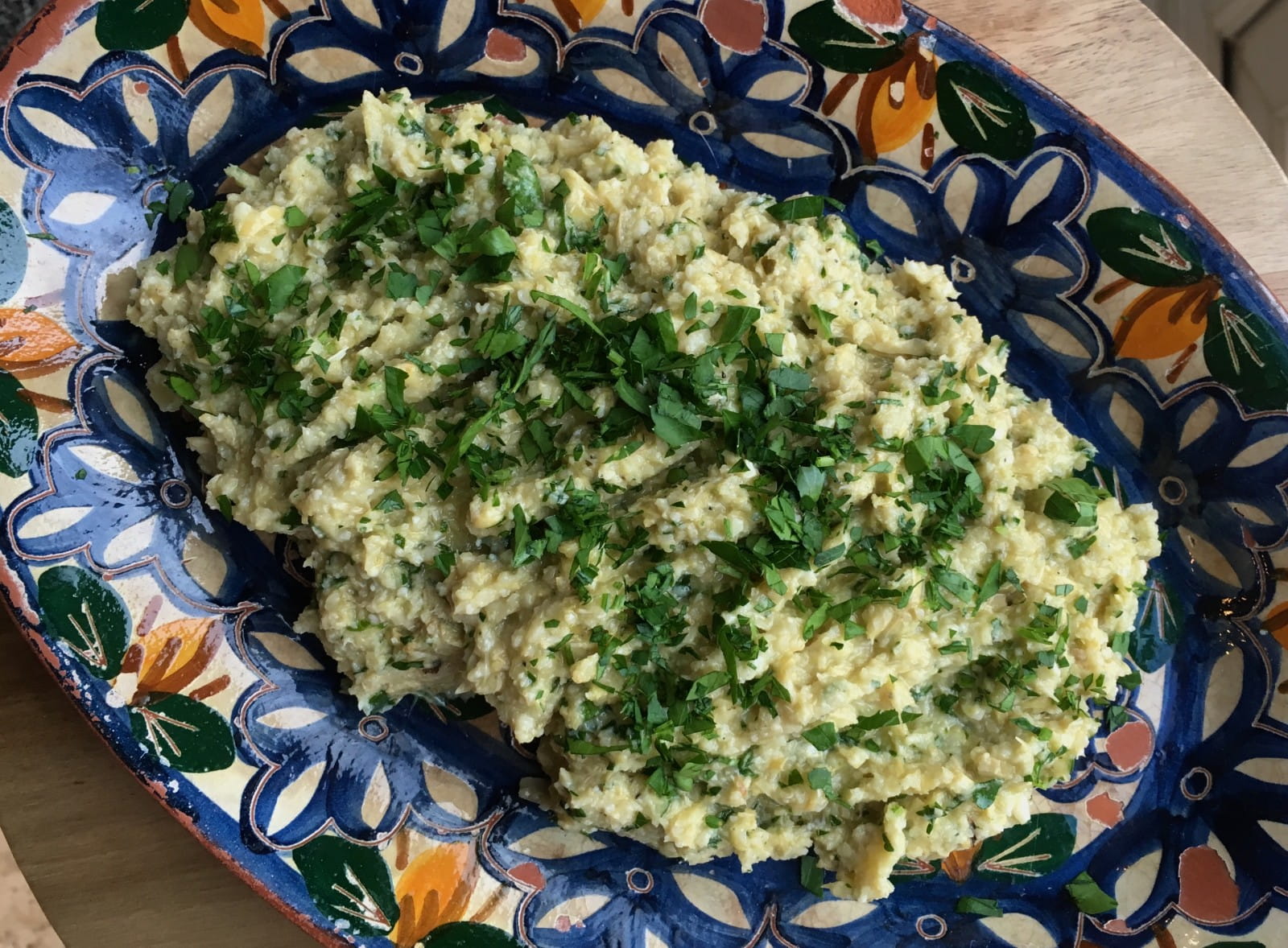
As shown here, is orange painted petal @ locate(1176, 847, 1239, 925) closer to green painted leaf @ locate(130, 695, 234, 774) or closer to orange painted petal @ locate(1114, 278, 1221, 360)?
orange painted petal @ locate(1114, 278, 1221, 360)

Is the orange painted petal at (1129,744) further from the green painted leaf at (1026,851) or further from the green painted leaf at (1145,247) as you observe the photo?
the green painted leaf at (1145,247)

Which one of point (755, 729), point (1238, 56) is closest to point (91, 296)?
point (755, 729)

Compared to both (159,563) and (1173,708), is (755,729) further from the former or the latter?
(159,563)

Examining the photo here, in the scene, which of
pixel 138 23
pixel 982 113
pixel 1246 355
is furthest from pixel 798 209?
pixel 138 23

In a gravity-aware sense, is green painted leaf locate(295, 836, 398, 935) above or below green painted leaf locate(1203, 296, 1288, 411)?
below

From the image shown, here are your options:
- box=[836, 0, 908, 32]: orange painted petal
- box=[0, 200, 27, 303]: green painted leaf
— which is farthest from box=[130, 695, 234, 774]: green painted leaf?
box=[836, 0, 908, 32]: orange painted petal

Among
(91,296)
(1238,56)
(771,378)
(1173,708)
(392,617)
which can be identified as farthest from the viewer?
(1238,56)
